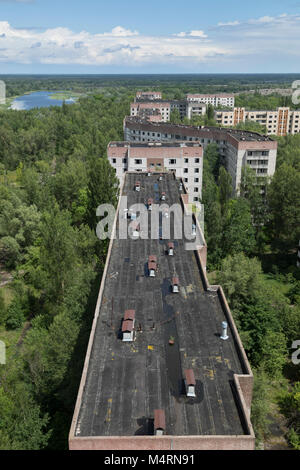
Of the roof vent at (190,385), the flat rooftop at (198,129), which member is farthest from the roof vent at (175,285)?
the flat rooftop at (198,129)

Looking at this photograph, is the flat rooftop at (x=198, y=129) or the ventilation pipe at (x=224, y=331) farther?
the flat rooftop at (x=198, y=129)

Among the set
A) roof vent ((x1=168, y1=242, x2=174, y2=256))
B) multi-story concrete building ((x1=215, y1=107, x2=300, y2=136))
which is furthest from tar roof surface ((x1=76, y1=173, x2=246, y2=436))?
multi-story concrete building ((x1=215, y1=107, x2=300, y2=136))

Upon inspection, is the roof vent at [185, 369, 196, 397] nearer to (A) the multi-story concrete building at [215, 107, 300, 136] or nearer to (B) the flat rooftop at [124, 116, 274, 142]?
(B) the flat rooftop at [124, 116, 274, 142]

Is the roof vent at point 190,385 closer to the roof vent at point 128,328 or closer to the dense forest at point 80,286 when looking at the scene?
the roof vent at point 128,328

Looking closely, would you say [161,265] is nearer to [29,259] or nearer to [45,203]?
[29,259]

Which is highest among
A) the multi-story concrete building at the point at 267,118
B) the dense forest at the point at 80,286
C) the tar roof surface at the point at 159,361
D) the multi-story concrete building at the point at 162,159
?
the multi-story concrete building at the point at 267,118

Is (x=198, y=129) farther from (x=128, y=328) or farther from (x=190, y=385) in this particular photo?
(x=190, y=385)
